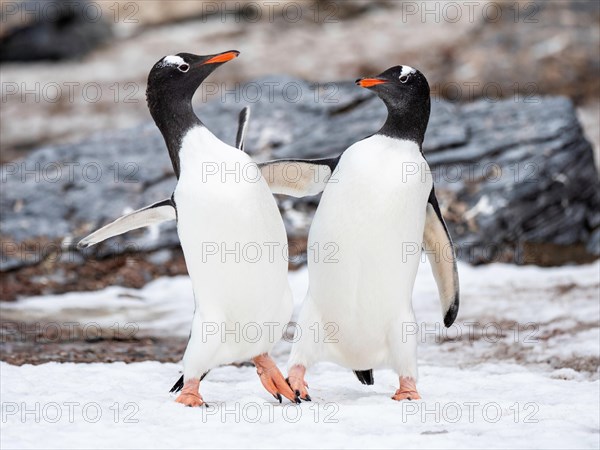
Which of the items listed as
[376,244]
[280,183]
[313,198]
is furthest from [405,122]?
[313,198]

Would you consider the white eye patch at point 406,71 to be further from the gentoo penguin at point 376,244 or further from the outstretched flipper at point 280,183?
the outstretched flipper at point 280,183

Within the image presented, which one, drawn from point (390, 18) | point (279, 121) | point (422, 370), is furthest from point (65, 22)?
point (422, 370)

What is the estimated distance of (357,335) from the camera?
424 cm

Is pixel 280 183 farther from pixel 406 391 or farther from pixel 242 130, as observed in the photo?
pixel 406 391

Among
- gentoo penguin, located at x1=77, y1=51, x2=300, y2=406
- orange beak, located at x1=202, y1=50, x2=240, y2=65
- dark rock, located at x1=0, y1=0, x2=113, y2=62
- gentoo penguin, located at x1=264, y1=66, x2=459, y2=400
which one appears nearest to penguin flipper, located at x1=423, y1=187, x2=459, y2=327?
gentoo penguin, located at x1=264, y1=66, x2=459, y2=400

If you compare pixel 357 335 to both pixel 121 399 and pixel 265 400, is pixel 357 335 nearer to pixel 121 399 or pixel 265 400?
pixel 265 400

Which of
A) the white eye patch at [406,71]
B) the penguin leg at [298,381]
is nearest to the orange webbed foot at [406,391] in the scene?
the penguin leg at [298,381]

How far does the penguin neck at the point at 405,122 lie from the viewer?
4.08 metres

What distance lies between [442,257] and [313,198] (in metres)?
4.15

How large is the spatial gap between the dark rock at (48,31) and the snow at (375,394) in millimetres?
13385

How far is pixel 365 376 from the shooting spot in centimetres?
463

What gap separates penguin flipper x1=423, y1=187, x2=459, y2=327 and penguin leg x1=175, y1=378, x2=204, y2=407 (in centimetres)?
135

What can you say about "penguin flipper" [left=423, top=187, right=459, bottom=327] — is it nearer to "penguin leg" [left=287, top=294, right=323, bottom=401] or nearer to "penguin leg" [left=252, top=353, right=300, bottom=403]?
"penguin leg" [left=287, top=294, right=323, bottom=401]

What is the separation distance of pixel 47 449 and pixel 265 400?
122cm
